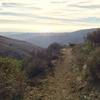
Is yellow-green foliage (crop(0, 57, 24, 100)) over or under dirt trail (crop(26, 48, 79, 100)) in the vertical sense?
over

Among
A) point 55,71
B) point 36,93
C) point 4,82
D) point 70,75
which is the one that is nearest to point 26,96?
point 36,93

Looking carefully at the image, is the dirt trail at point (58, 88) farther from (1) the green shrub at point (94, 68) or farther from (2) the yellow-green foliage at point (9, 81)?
(2) the yellow-green foliage at point (9, 81)

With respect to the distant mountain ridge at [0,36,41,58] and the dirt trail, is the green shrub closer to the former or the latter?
the dirt trail

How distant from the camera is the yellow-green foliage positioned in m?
16.4

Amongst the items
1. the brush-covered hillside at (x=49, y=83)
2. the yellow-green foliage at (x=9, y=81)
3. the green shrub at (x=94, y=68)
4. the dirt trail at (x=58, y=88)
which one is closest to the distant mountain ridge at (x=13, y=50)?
the brush-covered hillside at (x=49, y=83)

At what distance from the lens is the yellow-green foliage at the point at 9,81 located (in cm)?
1640

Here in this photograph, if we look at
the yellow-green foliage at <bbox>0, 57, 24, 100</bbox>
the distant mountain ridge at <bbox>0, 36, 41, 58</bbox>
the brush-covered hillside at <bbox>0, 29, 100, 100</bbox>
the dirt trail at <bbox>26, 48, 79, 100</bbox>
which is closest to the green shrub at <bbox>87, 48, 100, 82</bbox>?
the brush-covered hillside at <bbox>0, 29, 100, 100</bbox>

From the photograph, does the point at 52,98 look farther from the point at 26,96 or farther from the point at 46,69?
the point at 46,69

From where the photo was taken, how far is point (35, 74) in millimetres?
26750

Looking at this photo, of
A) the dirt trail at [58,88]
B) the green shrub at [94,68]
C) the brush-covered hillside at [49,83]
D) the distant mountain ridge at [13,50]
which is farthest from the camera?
the distant mountain ridge at [13,50]

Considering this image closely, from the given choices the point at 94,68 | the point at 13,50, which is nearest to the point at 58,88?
the point at 94,68

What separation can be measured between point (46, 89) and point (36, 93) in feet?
4.10

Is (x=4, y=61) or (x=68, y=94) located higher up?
(x=4, y=61)

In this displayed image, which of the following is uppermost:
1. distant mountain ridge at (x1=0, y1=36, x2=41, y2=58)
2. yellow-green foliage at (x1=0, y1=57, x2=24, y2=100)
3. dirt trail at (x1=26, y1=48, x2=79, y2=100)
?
yellow-green foliage at (x1=0, y1=57, x2=24, y2=100)
